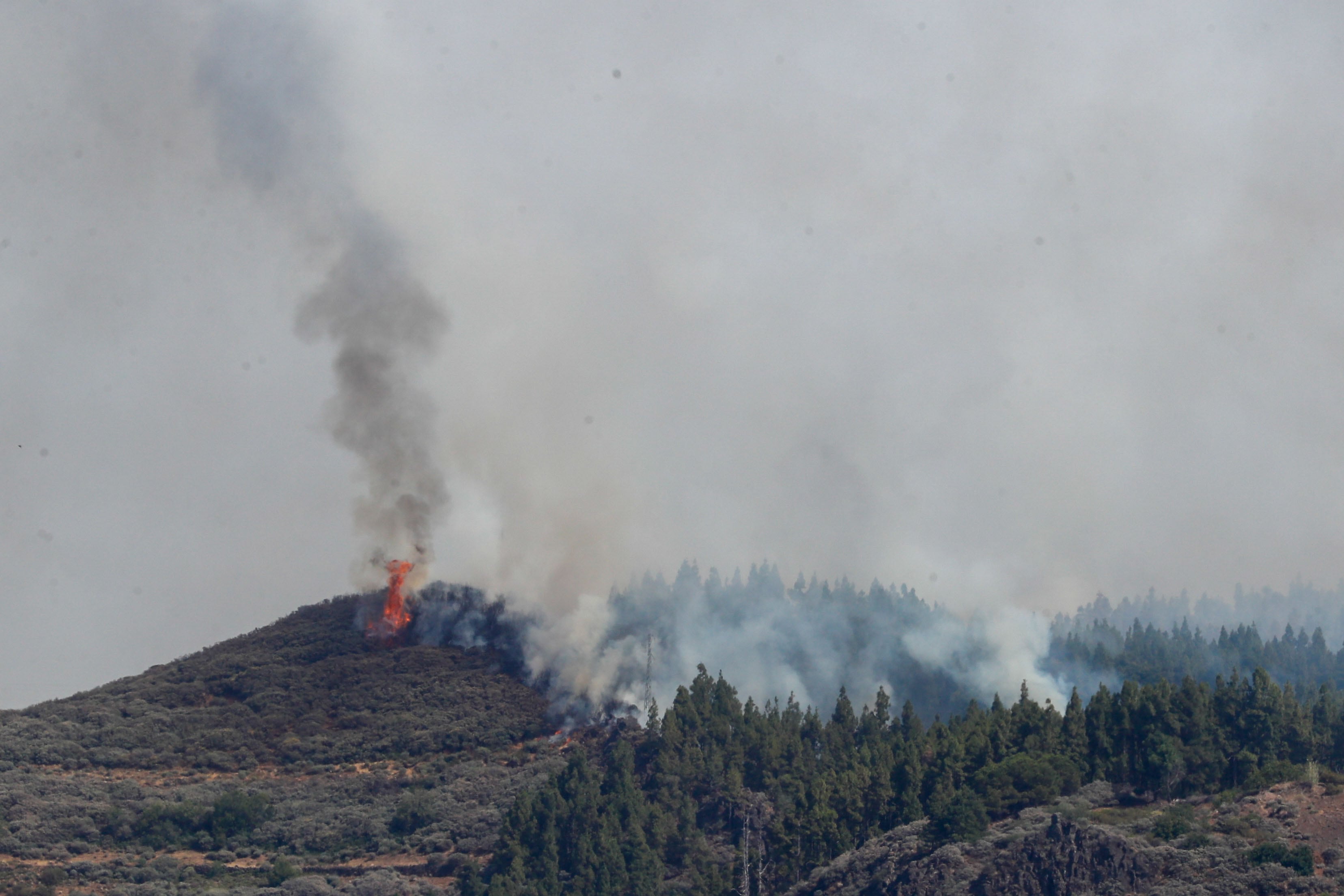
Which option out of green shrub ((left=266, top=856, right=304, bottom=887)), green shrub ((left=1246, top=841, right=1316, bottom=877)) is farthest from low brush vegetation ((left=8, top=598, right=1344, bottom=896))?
green shrub ((left=266, top=856, right=304, bottom=887))

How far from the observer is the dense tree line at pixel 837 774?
4956 inches

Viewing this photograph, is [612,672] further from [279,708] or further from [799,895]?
[799,895]

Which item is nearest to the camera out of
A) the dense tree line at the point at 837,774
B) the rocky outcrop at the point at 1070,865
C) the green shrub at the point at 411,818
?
the rocky outcrop at the point at 1070,865

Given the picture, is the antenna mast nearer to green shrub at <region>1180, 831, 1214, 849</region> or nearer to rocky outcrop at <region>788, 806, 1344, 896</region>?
rocky outcrop at <region>788, 806, 1344, 896</region>

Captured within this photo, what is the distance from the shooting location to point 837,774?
5768 inches

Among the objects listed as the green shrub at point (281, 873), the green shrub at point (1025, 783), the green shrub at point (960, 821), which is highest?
the green shrub at point (1025, 783)

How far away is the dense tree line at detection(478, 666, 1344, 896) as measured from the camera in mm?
125875

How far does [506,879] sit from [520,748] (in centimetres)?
4088

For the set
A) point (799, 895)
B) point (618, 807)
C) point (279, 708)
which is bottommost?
point (799, 895)

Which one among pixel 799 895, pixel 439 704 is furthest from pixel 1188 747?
pixel 439 704

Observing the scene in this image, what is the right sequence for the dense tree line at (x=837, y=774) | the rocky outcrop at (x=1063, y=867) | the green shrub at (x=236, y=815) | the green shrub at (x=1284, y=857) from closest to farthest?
1. the green shrub at (x=1284, y=857)
2. the rocky outcrop at (x=1063, y=867)
3. the dense tree line at (x=837, y=774)
4. the green shrub at (x=236, y=815)

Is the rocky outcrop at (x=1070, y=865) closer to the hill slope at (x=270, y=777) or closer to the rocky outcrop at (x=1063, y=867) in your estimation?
the rocky outcrop at (x=1063, y=867)

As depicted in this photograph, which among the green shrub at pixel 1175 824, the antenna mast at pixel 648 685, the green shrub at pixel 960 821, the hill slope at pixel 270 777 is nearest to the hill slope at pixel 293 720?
the hill slope at pixel 270 777

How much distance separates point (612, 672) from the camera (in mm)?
194000
